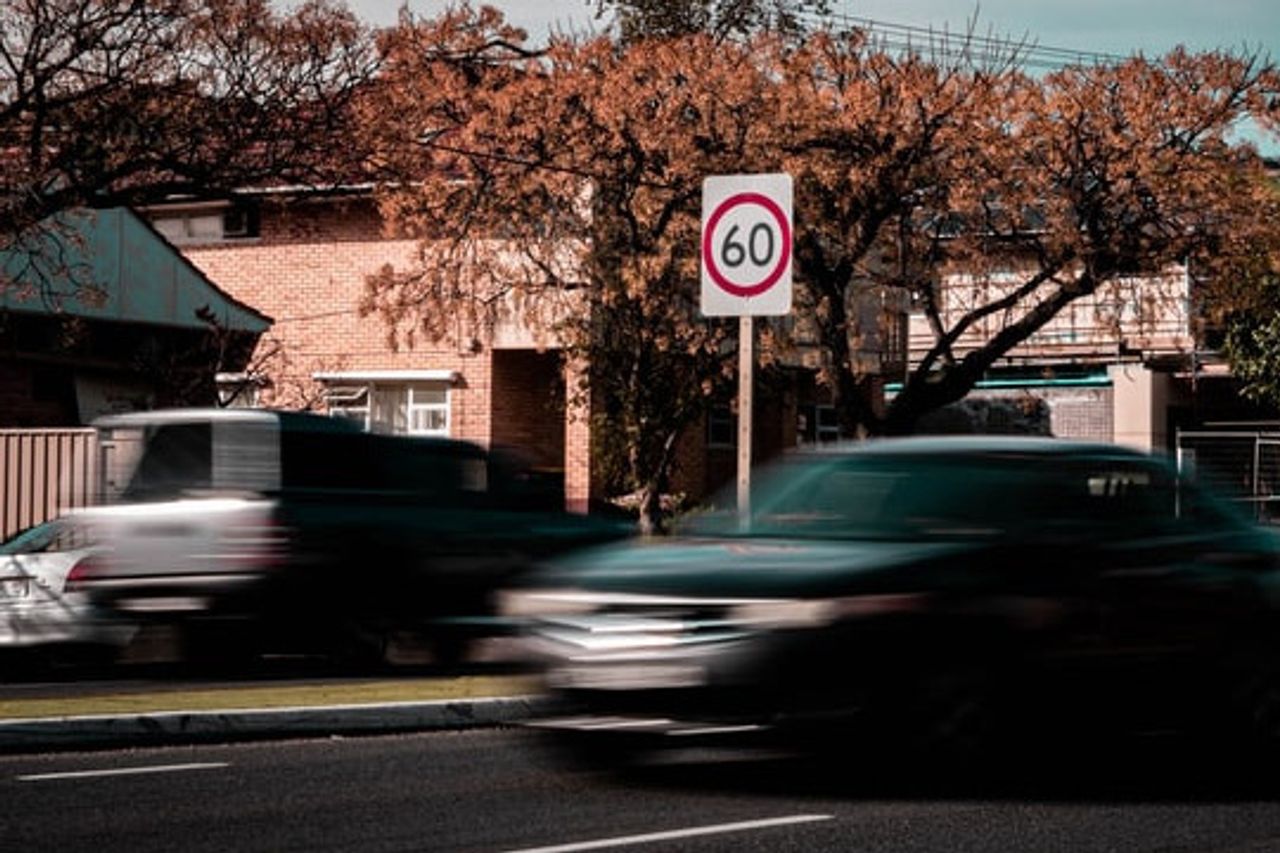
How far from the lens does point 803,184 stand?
105 ft

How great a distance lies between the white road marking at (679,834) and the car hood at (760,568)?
99cm

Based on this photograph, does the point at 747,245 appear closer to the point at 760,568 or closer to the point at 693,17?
the point at 760,568

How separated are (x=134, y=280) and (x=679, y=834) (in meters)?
26.3

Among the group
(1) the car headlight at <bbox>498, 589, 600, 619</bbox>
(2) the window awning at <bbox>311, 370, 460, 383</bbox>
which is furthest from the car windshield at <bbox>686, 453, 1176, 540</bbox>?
(2) the window awning at <bbox>311, 370, 460, 383</bbox>

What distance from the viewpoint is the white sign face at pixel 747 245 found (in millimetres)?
13492

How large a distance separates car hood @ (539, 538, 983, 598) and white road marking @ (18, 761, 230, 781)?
2046mm

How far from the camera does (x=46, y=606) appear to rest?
1720 cm

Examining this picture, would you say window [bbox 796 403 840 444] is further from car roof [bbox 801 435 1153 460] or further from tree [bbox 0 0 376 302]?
car roof [bbox 801 435 1153 460]

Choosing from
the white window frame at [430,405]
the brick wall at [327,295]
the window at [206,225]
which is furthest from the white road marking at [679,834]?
the window at [206,225]

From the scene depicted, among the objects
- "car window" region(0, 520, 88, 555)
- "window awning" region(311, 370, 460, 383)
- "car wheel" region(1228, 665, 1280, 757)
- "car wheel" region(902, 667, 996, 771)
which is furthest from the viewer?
"window awning" region(311, 370, 460, 383)

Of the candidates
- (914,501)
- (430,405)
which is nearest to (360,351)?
(430,405)

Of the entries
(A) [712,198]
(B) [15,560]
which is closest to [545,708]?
(A) [712,198]

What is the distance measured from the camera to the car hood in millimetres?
9477

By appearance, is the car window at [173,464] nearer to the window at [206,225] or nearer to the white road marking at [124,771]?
the white road marking at [124,771]
